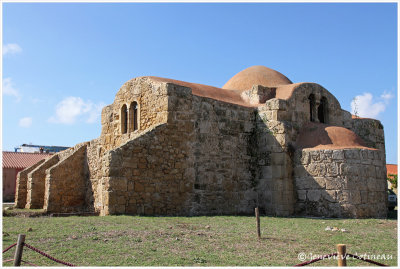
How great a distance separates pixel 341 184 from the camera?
10.5m

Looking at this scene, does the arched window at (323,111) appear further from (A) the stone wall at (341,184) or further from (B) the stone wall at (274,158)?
(A) the stone wall at (341,184)

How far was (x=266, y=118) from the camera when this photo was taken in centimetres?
1208

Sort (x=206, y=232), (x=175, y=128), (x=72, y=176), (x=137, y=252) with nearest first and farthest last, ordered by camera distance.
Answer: (x=137, y=252), (x=206, y=232), (x=175, y=128), (x=72, y=176)

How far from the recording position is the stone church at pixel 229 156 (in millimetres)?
10070

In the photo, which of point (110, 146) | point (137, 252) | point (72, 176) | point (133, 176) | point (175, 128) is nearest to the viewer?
point (137, 252)

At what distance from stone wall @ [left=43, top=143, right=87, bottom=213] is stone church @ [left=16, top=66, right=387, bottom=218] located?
4.3 inches

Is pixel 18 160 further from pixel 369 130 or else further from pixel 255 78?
pixel 369 130

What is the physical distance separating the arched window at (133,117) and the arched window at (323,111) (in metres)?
6.78

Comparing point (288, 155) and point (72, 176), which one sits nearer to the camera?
point (288, 155)

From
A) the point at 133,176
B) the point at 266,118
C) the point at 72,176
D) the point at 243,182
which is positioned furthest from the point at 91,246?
the point at 72,176

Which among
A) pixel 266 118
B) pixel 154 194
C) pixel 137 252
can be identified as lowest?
pixel 137 252

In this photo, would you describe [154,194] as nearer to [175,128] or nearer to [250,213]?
[175,128]

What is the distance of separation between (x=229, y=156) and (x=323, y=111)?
462 cm

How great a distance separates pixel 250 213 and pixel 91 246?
6.79m
